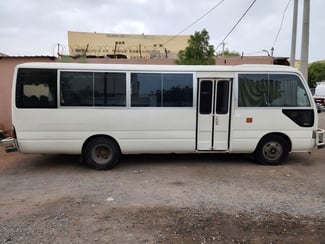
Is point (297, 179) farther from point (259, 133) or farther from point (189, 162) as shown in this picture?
point (189, 162)

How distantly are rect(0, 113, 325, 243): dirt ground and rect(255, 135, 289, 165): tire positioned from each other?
24 centimetres

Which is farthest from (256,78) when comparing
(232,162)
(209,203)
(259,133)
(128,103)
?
Result: (209,203)

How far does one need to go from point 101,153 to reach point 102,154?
3 centimetres

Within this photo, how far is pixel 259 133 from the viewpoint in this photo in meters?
8.20

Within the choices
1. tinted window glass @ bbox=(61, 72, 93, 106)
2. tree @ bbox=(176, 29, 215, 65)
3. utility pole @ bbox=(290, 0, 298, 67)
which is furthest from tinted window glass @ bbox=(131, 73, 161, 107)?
utility pole @ bbox=(290, 0, 298, 67)

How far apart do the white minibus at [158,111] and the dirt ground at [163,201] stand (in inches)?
20.5

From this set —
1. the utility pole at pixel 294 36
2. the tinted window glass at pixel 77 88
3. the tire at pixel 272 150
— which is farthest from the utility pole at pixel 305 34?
the tinted window glass at pixel 77 88

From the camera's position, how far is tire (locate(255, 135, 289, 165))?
8.34 meters

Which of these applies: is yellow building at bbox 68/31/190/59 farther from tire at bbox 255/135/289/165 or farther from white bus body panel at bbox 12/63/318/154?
tire at bbox 255/135/289/165

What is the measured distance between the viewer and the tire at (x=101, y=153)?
7.91 meters

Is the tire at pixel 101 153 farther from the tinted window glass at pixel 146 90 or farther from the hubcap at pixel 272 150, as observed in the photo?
the hubcap at pixel 272 150

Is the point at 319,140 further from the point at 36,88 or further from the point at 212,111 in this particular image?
the point at 36,88

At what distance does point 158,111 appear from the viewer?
795 centimetres

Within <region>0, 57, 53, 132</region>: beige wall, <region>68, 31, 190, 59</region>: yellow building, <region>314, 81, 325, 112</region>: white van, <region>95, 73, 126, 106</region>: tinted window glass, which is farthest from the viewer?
<region>314, 81, 325, 112</region>: white van
